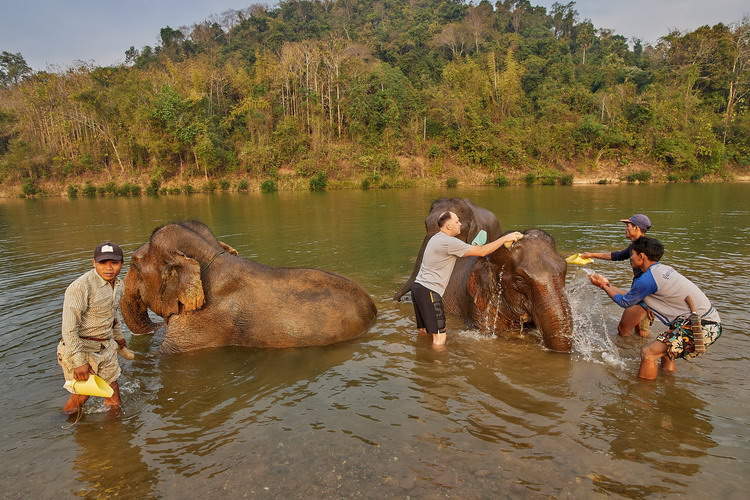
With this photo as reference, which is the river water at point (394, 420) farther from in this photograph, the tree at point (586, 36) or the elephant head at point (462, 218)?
the tree at point (586, 36)

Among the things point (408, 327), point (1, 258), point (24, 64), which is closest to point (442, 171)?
point (1, 258)

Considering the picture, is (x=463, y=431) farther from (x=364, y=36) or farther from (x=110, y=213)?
(x=364, y=36)

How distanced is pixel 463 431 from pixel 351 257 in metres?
7.68

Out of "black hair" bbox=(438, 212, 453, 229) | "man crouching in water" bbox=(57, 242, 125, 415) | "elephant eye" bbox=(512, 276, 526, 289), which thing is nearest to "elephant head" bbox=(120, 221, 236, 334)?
"man crouching in water" bbox=(57, 242, 125, 415)

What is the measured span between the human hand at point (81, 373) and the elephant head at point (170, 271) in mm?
1500

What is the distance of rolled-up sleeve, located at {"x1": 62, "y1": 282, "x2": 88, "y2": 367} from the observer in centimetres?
391

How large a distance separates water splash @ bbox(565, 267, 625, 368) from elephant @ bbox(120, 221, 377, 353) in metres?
2.94

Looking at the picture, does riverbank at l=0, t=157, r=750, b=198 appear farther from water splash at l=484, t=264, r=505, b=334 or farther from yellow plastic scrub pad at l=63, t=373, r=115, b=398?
yellow plastic scrub pad at l=63, t=373, r=115, b=398

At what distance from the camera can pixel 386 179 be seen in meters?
40.1

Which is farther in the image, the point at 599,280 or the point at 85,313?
the point at 599,280

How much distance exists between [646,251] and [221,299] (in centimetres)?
474

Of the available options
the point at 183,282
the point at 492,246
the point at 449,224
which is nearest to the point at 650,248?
the point at 492,246

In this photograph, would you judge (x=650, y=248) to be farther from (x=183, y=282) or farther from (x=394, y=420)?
(x=183, y=282)

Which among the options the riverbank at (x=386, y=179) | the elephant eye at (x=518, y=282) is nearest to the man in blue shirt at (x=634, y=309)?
the elephant eye at (x=518, y=282)
